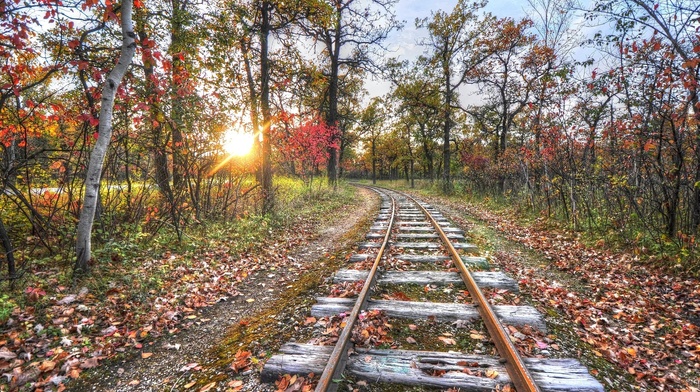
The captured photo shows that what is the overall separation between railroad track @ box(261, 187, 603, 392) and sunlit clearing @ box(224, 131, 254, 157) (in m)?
5.12

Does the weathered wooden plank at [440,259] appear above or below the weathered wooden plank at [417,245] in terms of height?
below

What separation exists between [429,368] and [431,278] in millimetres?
2161

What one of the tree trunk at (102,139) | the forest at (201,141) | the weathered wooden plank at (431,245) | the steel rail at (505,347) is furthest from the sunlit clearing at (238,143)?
the steel rail at (505,347)

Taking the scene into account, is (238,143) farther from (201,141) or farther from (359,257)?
(359,257)

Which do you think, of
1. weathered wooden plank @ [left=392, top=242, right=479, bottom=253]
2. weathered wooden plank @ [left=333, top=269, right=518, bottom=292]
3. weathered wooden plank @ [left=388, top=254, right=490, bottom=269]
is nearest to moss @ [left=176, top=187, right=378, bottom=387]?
weathered wooden plank @ [left=333, top=269, right=518, bottom=292]

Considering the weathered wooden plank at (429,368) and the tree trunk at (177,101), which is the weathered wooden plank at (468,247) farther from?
the tree trunk at (177,101)

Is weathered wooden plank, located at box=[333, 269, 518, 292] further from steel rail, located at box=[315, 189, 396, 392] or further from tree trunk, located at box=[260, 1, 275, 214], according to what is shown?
tree trunk, located at box=[260, 1, 275, 214]

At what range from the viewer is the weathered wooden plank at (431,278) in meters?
4.51

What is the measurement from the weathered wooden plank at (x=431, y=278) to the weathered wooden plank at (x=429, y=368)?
1.82 meters

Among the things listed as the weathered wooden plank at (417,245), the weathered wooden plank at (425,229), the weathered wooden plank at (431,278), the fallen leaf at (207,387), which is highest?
the weathered wooden plank at (425,229)

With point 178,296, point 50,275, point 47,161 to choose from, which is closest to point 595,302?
point 178,296

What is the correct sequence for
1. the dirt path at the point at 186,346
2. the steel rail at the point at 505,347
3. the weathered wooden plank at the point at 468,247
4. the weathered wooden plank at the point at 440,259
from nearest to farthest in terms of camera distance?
the steel rail at the point at 505,347 → the dirt path at the point at 186,346 → the weathered wooden plank at the point at 440,259 → the weathered wooden plank at the point at 468,247

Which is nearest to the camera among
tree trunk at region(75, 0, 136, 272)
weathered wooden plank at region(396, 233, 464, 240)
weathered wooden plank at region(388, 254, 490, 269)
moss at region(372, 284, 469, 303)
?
moss at region(372, 284, 469, 303)

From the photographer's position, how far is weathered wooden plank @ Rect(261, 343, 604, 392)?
2426 mm
